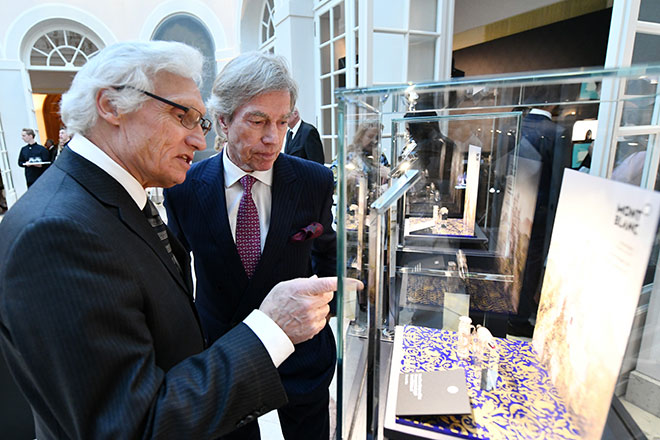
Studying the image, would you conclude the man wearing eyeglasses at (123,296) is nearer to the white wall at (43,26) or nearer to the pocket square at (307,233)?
the pocket square at (307,233)

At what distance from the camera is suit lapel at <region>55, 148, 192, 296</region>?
0.67 m

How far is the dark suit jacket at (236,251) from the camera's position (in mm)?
1104

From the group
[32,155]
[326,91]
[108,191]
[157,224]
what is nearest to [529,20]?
[326,91]

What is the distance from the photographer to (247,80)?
1.08m

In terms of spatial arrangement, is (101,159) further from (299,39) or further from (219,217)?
(299,39)

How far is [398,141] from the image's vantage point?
128cm

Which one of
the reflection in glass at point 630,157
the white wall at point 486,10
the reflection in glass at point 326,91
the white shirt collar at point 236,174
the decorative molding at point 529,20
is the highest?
the white wall at point 486,10

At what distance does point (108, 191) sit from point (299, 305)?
0.42m

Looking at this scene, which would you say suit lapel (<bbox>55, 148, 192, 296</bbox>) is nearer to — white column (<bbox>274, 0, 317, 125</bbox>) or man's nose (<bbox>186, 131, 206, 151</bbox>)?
man's nose (<bbox>186, 131, 206, 151</bbox>)

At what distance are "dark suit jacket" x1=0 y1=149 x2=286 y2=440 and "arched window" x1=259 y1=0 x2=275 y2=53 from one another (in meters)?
6.20

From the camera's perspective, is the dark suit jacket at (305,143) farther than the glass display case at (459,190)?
Yes

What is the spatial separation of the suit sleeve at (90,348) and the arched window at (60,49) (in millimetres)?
9875

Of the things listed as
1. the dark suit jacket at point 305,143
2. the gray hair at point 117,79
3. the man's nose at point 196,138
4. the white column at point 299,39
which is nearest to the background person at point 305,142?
the dark suit jacket at point 305,143

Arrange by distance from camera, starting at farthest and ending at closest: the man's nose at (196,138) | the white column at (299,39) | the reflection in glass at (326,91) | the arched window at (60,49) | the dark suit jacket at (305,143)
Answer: the arched window at (60,49) → the white column at (299,39) → the reflection in glass at (326,91) → the dark suit jacket at (305,143) → the man's nose at (196,138)
